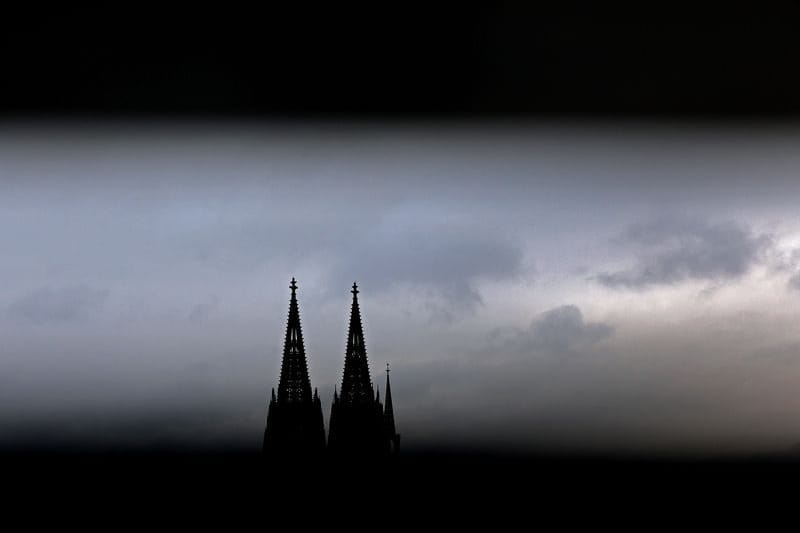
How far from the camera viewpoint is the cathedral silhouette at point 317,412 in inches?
901

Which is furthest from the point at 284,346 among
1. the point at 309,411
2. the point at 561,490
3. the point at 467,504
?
the point at 561,490

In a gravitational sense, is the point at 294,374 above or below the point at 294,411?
above

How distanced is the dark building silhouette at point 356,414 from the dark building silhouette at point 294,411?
0.39 meters

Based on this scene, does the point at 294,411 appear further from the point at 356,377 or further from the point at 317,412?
the point at 356,377

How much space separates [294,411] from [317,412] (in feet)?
1.74

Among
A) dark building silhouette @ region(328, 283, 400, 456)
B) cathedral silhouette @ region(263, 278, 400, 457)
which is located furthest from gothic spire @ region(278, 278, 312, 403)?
dark building silhouette @ region(328, 283, 400, 456)

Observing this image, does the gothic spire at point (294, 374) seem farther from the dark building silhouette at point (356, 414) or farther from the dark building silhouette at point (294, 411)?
the dark building silhouette at point (356, 414)

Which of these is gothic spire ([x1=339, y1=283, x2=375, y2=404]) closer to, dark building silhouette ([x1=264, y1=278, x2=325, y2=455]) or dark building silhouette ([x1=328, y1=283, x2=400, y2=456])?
dark building silhouette ([x1=328, y1=283, x2=400, y2=456])

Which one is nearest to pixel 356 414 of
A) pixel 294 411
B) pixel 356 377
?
pixel 356 377

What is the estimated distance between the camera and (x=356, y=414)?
23.2 metres

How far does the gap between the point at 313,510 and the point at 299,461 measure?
1.11m

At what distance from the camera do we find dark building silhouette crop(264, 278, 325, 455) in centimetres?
2286

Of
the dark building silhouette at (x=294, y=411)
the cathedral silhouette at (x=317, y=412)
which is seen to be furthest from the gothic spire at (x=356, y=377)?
the dark building silhouette at (x=294, y=411)

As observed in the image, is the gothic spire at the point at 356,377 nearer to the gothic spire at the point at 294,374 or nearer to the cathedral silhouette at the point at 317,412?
the cathedral silhouette at the point at 317,412
